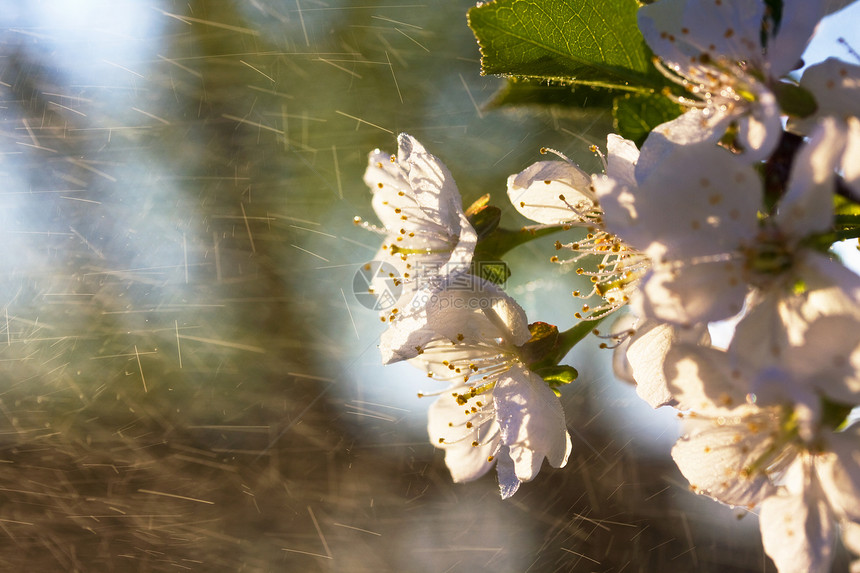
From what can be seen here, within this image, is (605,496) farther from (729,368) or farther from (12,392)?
(729,368)

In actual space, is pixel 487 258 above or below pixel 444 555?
above

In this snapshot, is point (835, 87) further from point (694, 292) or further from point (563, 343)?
point (563, 343)

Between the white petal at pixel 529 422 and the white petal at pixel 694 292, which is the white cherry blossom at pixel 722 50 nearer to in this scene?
the white petal at pixel 694 292

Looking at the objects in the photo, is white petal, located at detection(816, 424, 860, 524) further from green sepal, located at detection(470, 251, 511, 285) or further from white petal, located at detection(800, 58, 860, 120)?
green sepal, located at detection(470, 251, 511, 285)

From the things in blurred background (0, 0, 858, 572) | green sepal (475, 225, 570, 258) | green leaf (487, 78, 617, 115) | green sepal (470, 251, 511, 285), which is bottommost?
blurred background (0, 0, 858, 572)

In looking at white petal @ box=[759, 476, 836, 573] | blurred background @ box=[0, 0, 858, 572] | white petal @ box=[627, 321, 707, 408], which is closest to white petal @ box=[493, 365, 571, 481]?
white petal @ box=[627, 321, 707, 408]

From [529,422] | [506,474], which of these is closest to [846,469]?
[529,422]

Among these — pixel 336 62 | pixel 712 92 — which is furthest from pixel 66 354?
pixel 712 92
